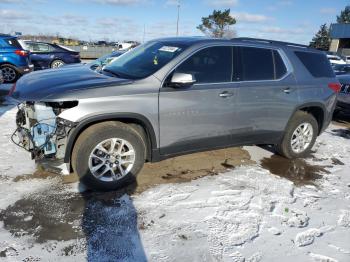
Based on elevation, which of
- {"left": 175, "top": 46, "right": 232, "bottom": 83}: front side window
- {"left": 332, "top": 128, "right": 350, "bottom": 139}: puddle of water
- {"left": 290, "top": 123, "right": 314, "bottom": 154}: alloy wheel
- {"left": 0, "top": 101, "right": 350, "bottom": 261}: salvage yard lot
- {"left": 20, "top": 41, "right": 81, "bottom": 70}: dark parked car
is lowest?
{"left": 0, "top": 101, "right": 350, "bottom": 261}: salvage yard lot

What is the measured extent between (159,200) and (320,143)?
424 centimetres

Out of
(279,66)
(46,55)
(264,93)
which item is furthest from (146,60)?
(46,55)

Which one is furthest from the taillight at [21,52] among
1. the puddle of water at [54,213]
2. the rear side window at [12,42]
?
the puddle of water at [54,213]

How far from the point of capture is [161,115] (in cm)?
406

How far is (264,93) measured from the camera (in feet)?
15.8

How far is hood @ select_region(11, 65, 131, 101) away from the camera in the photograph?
3.66m

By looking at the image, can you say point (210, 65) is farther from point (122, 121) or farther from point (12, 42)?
point (12, 42)

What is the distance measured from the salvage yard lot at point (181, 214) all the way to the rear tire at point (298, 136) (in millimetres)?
425

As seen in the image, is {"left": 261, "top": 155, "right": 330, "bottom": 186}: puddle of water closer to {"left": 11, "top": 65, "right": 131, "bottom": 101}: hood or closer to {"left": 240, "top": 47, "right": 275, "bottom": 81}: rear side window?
{"left": 240, "top": 47, "right": 275, "bottom": 81}: rear side window

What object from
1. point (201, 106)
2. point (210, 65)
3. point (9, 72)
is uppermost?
point (210, 65)

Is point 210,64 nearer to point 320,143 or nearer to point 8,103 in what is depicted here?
point 320,143

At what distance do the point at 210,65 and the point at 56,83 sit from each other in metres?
1.91

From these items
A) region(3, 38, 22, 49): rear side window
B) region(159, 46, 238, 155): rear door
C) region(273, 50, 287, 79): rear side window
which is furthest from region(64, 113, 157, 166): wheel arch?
region(3, 38, 22, 49): rear side window

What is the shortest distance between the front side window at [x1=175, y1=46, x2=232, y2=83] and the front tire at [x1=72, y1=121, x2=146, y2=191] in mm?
1012
